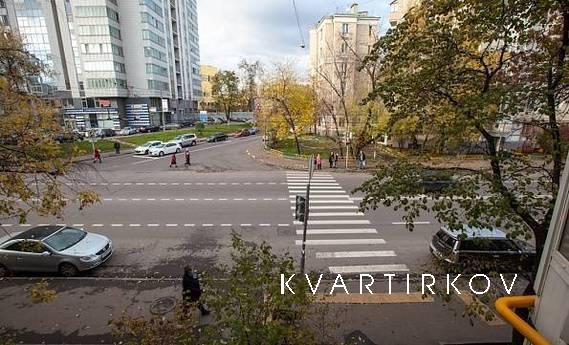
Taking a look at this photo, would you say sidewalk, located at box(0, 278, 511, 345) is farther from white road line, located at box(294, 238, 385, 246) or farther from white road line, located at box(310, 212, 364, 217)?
white road line, located at box(310, 212, 364, 217)

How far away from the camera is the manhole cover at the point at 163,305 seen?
319 inches

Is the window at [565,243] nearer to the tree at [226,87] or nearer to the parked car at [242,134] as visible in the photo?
the parked car at [242,134]

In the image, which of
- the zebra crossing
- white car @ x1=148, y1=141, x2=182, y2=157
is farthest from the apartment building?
the zebra crossing

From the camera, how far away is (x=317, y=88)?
2983cm

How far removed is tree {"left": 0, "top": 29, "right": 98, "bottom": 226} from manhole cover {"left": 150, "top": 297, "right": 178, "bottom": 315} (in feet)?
11.3

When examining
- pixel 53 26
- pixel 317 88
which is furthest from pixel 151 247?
pixel 53 26

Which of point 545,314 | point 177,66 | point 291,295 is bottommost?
point 291,295

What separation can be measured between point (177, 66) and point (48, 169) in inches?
2879

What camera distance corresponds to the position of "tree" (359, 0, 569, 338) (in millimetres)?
4941

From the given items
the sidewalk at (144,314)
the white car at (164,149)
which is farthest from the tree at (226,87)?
the sidewalk at (144,314)

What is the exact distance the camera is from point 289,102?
3047 cm

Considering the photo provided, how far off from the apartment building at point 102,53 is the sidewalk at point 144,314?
51125mm

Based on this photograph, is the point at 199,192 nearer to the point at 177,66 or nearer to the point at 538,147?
the point at 538,147

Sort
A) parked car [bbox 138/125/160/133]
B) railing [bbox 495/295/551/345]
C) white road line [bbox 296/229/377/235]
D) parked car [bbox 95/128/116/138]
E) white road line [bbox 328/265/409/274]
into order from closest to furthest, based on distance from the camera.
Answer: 1. railing [bbox 495/295/551/345]
2. white road line [bbox 328/265/409/274]
3. white road line [bbox 296/229/377/235]
4. parked car [bbox 95/128/116/138]
5. parked car [bbox 138/125/160/133]
